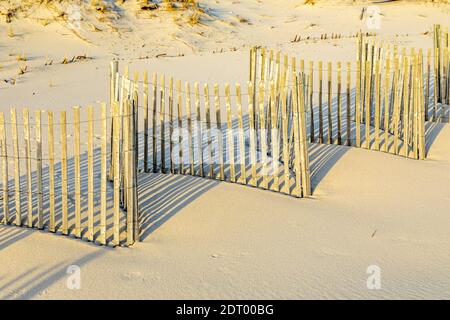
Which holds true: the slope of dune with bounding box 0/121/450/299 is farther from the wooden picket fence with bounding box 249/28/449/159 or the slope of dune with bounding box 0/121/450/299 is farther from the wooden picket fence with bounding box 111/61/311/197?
the wooden picket fence with bounding box 249/28/449/159

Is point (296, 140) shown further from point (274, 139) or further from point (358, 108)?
point (358, 108)

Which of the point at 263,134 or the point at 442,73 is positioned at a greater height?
the point at 442,73

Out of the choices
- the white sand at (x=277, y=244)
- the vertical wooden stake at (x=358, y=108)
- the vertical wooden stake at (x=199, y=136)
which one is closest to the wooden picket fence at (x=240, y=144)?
the vertical wooden stake at (x=199, y=136)

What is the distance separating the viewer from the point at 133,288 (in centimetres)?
372

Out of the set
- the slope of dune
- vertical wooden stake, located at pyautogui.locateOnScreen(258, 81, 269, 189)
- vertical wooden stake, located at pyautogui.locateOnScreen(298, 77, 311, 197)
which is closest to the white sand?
the slope of dune

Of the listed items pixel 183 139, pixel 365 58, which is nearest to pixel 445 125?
pixel 365 58

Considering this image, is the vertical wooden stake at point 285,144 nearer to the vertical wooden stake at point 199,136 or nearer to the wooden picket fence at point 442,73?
the vertical wooden stake at point 199,136

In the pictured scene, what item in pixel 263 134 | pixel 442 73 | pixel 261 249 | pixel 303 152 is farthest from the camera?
pixel 442 73

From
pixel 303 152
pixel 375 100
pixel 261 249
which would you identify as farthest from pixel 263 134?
pixel 375 100

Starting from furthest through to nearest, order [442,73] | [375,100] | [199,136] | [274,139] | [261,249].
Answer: [442,73] < [375,100] < [199,136] < [274,139] < [261,249]

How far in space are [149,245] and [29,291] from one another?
3.14 ft

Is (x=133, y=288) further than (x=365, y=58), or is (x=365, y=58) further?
(x=365, y=58)
